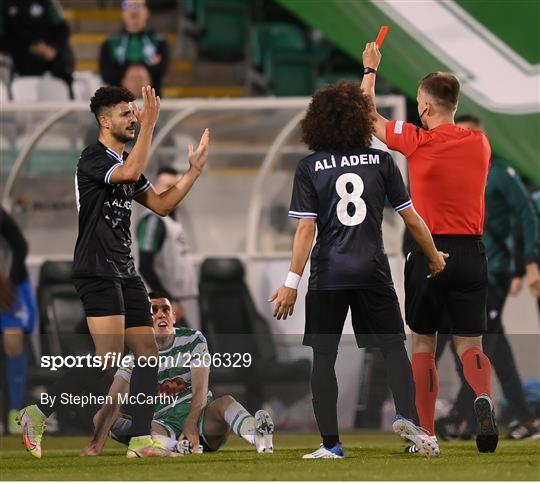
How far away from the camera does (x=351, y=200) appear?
676 centimetres

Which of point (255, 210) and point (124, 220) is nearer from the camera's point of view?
point (124, 220)

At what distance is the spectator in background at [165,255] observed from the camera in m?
10.2

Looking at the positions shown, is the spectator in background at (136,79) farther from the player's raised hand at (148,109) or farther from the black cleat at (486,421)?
the black cleat at (486,421)

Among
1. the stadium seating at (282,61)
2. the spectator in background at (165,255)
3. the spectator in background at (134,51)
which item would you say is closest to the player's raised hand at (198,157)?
the spectator in background at (165,255)

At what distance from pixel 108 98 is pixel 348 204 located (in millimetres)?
1173

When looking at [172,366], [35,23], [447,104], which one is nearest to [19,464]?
[172,366]

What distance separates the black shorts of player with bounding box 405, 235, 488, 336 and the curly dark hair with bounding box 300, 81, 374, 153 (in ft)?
2.03

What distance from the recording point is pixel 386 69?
9609 mm

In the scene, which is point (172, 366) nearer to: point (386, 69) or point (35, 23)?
point (386, 69)

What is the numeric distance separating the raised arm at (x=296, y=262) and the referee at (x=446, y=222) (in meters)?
0.59

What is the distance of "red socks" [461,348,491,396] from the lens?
7.02 meters

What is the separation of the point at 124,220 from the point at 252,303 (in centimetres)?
371

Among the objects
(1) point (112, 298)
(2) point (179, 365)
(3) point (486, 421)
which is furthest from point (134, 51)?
(3) point (486, 421)

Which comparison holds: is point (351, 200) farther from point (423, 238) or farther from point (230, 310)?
point (230, 310)
